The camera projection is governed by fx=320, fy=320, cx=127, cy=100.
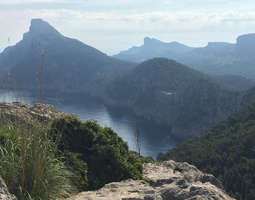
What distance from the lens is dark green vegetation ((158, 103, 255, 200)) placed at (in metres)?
44.5

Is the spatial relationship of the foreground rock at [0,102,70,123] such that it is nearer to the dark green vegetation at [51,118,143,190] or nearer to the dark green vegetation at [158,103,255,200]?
the dark green vegetation at [51,118,143,190]

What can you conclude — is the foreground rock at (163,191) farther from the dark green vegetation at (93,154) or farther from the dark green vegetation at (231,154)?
the dark green vegetation at (231,154)

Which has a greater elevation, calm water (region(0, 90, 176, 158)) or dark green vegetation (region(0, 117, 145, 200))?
dark green vegetation (region(0, 117, 145, 200))

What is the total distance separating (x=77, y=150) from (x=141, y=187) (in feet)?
10.1

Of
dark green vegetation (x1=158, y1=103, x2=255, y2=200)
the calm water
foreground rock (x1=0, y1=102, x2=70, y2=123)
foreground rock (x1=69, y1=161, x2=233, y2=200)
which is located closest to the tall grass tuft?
foreground rock (x1=69, y1=161, x2=233, y2=200)

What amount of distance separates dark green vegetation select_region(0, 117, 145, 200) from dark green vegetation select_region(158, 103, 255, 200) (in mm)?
33587

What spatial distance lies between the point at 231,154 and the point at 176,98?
99338 millimetres

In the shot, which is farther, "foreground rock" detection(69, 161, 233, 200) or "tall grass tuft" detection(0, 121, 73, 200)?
"foreground rock" detection(69, 161, 233, 200)

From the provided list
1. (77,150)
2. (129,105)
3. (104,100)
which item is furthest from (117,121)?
(77,150)

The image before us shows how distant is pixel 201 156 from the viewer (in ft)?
194

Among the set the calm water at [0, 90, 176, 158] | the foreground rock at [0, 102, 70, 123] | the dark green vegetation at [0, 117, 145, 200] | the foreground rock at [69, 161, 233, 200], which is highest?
the foreground rock at [0, 102, 70, 123]

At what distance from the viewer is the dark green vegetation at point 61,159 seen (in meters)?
6.71

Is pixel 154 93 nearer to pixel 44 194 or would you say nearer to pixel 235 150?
pixel 235 150

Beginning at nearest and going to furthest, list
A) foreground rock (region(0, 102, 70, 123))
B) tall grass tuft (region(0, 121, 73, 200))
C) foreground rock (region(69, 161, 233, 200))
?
tall grass tuft (region(0, 121, 73, 200)) → foreground rock (region(69, 161, 233, 200)) → foreground rock (region(0, 102, 70, 123))
